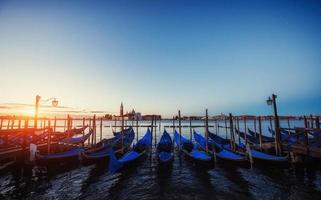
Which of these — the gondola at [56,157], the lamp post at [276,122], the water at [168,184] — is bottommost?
the water at [168,184]

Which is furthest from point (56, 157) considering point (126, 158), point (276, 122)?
point (276, 122)

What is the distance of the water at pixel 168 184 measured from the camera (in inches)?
294

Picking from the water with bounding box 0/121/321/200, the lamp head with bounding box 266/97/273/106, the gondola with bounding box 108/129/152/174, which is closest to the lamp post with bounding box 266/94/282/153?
the lamp head with bounding box 266/97/273/106

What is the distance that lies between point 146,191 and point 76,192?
324cm

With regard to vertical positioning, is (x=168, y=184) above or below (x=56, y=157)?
below

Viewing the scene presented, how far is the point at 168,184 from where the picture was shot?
8766 millimetres

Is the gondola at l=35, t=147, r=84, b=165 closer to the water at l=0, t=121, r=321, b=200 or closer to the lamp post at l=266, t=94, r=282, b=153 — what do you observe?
the water at l=0, t=121, r=321, b=200

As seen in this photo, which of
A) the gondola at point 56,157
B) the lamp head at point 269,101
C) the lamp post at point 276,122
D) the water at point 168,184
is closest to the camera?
the water at point 168,184

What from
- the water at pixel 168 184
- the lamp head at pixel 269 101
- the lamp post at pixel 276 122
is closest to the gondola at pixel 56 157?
Answer: the water at pixel 168 184

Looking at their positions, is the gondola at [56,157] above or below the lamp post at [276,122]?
below

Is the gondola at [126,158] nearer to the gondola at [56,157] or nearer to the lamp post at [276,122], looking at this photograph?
the gondola at [56,157]

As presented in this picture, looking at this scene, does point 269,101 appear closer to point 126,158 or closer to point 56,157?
point 126,158

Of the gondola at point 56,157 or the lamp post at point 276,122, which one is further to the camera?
the lamp post at point 276,122

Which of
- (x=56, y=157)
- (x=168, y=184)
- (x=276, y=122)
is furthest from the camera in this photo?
(x=276, y=122)
